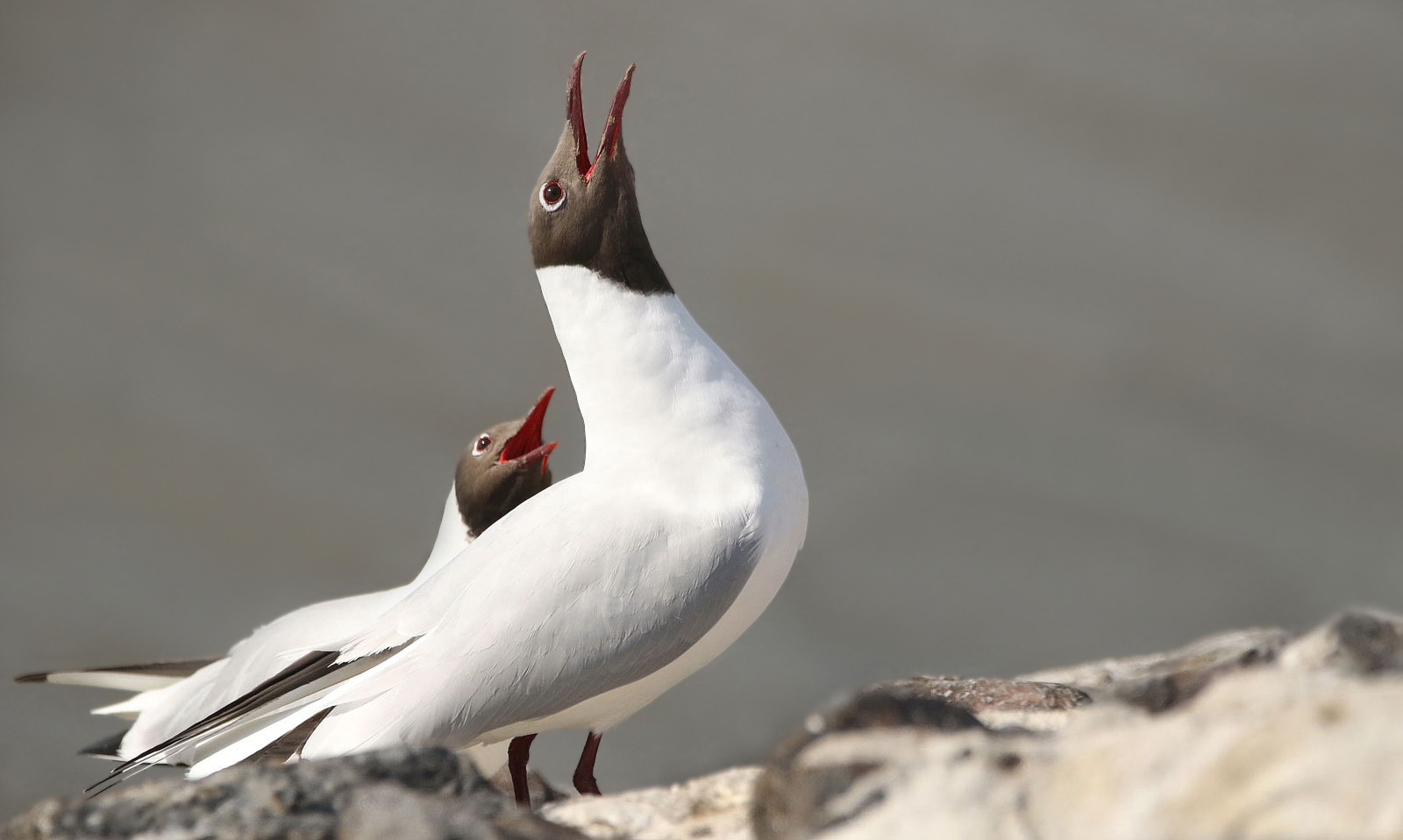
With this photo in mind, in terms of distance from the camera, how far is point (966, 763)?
3.02ft

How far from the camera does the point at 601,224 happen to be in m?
1.86

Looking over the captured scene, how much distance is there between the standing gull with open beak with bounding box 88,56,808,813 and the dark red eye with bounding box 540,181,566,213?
0.01m

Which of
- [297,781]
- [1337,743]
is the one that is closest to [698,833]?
[297,781]

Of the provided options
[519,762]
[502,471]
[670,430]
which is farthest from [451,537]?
[670,430]

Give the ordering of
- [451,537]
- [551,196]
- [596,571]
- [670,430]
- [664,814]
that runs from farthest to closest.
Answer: [451,537]
[551,196]
[670,430]
[596,571]
[664,814]

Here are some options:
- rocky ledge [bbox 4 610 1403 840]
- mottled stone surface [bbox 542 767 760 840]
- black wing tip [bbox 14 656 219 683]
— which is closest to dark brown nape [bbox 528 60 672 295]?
mottled stone surface [bbox 542 767 760 840]

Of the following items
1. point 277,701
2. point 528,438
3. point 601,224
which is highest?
point 601,224

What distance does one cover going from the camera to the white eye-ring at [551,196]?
189 cm

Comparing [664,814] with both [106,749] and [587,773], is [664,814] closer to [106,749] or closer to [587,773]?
[587,773]

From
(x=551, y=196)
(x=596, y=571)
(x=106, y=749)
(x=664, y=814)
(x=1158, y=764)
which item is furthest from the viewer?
(x=106, y=749)

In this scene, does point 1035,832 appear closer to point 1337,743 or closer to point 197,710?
point 1337,743

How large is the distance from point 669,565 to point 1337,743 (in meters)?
0.91

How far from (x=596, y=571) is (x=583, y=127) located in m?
0.70

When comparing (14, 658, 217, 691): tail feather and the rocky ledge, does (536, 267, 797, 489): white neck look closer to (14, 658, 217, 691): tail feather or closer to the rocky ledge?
the rocky ledge
